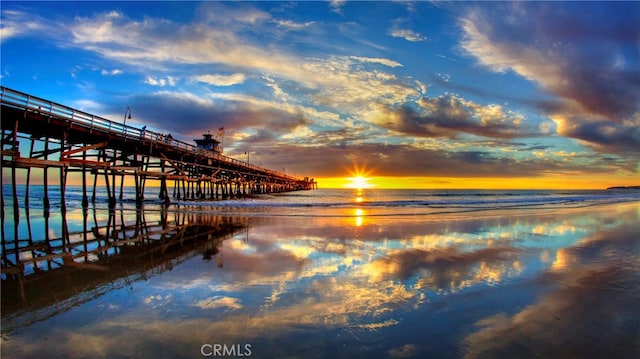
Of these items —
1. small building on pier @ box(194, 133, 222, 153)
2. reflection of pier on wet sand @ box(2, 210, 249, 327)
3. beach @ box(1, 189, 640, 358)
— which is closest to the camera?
beach @ box(1, 189, 640, 358)

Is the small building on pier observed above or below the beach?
above

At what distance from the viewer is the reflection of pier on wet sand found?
518 centimetres

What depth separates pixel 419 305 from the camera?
485 centimetres

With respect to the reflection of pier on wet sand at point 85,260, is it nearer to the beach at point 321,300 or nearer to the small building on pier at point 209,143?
the beach at point 321,300

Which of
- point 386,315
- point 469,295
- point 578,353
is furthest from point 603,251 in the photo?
point 386,315

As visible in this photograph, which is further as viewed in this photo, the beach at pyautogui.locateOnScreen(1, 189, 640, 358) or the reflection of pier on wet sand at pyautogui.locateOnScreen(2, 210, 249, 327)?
the reflection of pier on wet sand at pyautogui.locateOnScreen(2, 210, 249, 327)

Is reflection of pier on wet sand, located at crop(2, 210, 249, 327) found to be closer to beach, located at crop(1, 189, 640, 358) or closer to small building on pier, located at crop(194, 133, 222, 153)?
beach, located at crop(1, 189, 640, 358)

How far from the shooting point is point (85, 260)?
25.3ft

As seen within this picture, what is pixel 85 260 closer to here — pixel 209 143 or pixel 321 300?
pixel 321 300

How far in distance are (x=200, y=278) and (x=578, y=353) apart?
223 inches

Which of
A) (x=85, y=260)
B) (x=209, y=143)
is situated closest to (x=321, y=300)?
(x=85, y=260)

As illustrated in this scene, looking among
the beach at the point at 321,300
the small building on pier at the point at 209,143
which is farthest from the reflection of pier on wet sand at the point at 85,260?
the small building on pier at the point at 209,143

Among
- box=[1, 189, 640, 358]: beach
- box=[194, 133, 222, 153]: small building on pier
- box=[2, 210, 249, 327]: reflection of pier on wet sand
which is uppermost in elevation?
box=[194, 133, 222, 153]: small building on pier

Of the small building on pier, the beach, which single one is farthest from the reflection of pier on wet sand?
the small building on pier
